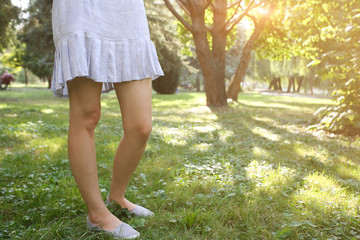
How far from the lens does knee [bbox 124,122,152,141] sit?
1684 mm

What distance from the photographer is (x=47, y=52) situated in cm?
1516

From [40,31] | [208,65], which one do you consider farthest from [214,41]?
[40,31]

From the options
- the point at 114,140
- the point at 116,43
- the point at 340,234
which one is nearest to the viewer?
the point at 116,43

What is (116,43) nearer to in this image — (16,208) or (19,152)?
(16,208)

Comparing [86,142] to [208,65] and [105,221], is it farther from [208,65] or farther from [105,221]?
[208,65]

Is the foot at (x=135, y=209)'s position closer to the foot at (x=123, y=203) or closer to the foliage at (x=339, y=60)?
the foot at (x=123, y=203)

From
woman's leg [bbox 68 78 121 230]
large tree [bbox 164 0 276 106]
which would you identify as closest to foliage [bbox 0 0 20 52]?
large tree [bbox 164 0 276 106]

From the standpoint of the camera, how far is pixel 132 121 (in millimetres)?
1672

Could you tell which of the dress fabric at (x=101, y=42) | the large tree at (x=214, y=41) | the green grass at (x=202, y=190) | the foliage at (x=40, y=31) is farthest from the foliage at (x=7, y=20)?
the dress fabric at (x=101, y=42)

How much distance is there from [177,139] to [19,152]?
2.17 meters

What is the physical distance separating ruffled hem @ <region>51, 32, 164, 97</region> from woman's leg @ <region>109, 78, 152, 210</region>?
64 millimetres

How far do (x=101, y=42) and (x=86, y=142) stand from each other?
53 cm

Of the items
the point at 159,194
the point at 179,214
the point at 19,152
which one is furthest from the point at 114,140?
the point at 179,214

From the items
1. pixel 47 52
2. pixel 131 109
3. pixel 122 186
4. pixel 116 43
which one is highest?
pixel 47 52
